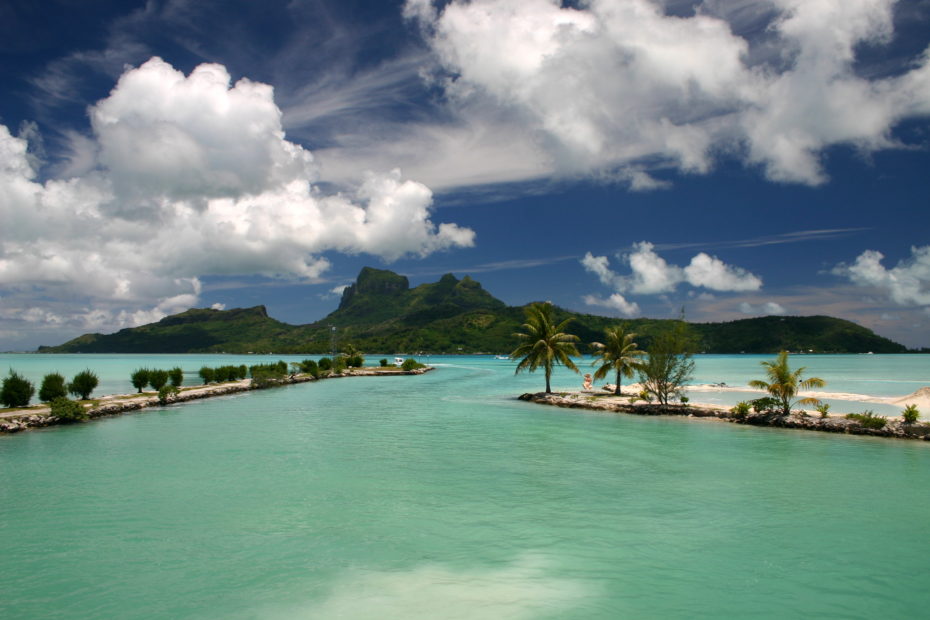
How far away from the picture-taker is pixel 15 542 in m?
11.7

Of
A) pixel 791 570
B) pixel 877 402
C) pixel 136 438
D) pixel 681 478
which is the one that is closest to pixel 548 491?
pixel 681 478

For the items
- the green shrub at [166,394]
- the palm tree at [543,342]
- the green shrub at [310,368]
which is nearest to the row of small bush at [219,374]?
the green shrub at [310,368]

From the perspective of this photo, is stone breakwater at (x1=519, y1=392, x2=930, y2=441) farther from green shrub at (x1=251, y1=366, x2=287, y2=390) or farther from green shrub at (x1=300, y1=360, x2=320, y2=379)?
green shrub at (x1=300, y1=360, x2=320, y2=379)

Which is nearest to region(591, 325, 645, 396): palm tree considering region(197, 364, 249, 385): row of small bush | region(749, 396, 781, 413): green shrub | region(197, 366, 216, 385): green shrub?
region(749, 396, 781, 413): green shrub

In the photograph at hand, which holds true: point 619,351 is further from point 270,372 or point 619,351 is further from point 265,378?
point 270,372

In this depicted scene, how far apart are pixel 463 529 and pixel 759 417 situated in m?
25.0

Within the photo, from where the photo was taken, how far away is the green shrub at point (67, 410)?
30297 mm

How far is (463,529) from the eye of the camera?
12.6m

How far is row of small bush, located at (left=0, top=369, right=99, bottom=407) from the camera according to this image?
32716 millimetres

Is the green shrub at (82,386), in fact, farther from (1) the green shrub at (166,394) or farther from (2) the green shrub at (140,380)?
(2) the green shrub at (140,380)

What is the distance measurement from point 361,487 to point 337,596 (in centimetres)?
727

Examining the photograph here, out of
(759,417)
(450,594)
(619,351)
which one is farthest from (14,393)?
(759,417)

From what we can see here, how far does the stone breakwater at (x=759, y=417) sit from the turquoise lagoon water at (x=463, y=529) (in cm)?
160

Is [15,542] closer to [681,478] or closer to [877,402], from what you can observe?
[681,478]
